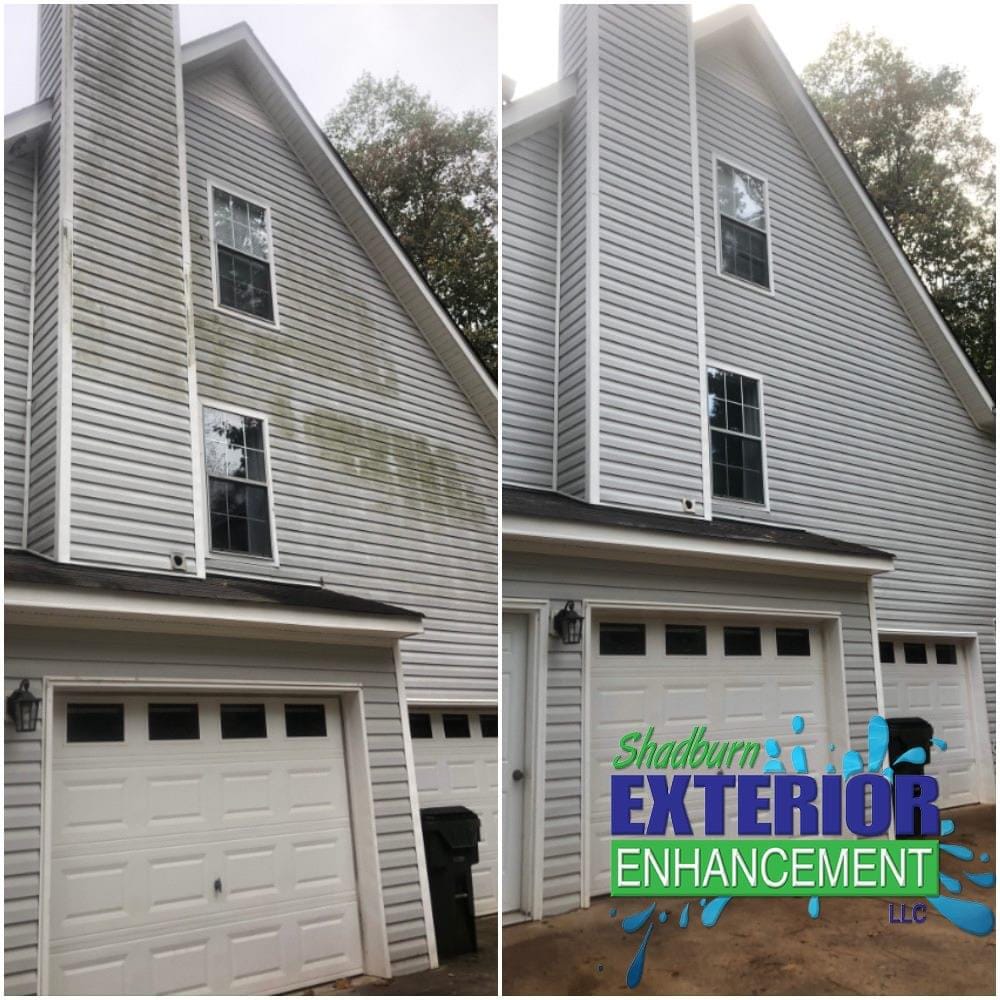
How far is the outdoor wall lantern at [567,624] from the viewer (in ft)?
16.1

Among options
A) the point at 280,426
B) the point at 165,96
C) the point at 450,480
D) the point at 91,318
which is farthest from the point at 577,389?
the point at 165,96

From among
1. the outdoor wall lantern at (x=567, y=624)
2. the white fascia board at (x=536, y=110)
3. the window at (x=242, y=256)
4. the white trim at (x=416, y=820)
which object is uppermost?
the white fascia board at (x=536, y=110)

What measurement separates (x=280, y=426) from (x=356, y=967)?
129 inches

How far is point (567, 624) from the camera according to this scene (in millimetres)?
4914

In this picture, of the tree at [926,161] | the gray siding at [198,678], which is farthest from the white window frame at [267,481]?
the tree at [926,161]

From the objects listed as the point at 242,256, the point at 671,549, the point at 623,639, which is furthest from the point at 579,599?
the point at 242,256

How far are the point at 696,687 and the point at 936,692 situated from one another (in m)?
2.29

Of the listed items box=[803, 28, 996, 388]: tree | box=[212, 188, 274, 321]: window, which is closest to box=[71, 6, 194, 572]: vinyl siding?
box=[212, 188, 274, 321]: window

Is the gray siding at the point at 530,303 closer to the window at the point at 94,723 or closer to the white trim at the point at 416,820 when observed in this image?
the white trim at the point at 416,820

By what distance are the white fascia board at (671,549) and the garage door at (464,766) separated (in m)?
1.74

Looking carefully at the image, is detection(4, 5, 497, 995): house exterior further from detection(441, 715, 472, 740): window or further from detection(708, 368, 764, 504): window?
detection(708, 368, 764, 504): window

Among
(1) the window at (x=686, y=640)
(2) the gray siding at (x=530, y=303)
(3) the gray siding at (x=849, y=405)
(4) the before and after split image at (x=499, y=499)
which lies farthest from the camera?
(3) the gray siding at (x=849, y=405)

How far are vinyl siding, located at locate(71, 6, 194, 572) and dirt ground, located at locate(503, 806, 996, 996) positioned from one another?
2882 millimetres

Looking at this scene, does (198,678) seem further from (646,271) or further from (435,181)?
(435,181)
